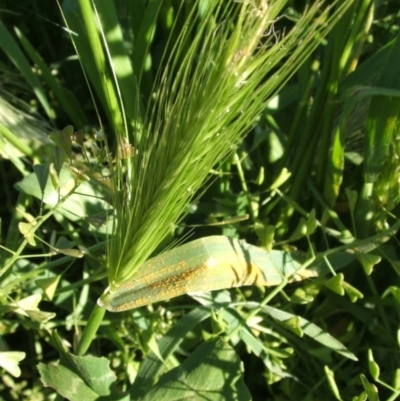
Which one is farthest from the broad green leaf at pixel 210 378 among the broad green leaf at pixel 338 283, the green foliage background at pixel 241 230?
the broad green leaf at pixel 338 283

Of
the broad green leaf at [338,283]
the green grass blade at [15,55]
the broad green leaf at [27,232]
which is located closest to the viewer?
the broad green leaf at [27,232]

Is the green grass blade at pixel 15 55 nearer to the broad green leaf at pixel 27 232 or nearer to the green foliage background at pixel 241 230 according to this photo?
the green foliage background at pixel 241 230

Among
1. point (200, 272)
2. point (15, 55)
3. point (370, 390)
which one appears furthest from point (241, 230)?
point (15, 55)

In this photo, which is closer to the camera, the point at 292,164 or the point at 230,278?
the point at 230,278

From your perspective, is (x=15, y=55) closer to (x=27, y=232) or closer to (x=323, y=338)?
(x=27, y=232)

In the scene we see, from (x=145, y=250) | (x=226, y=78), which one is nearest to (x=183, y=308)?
(x=145, y=250)

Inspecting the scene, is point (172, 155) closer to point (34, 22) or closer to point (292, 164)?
point (292, 164)
